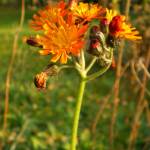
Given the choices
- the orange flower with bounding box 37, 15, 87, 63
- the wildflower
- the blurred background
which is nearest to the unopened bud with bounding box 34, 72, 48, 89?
the orange flower with bounding box 37, 15, 87, 63

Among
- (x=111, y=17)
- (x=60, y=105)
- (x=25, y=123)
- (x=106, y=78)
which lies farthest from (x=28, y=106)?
(x=111, y=17)

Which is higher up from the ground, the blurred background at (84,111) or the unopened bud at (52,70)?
the unopened bud at (52,70)

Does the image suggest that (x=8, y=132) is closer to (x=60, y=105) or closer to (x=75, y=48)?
(x=60, y=105)

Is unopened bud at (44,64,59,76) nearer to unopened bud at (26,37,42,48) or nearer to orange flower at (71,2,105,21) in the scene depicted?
unopened bud at (26,37,42,48)

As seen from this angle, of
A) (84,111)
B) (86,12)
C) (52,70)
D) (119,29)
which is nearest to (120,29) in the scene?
(119,29)

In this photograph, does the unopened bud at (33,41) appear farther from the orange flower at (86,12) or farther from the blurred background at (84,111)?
the blurred background at (84,111)

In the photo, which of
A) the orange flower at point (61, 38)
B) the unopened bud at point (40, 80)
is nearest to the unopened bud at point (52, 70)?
the unopened bud at point (40, 80)

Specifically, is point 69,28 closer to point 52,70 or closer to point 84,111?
point 52,70

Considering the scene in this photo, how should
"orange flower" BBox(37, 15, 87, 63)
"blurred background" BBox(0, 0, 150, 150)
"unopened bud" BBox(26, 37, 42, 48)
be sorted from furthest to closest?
1. "blurred background" BBox(0, 0, 150, 150)
2. "unopened bud" BBox(26, 37, 42, 48)
3. "orange flower" BBox(37, 15, 87, 63)
